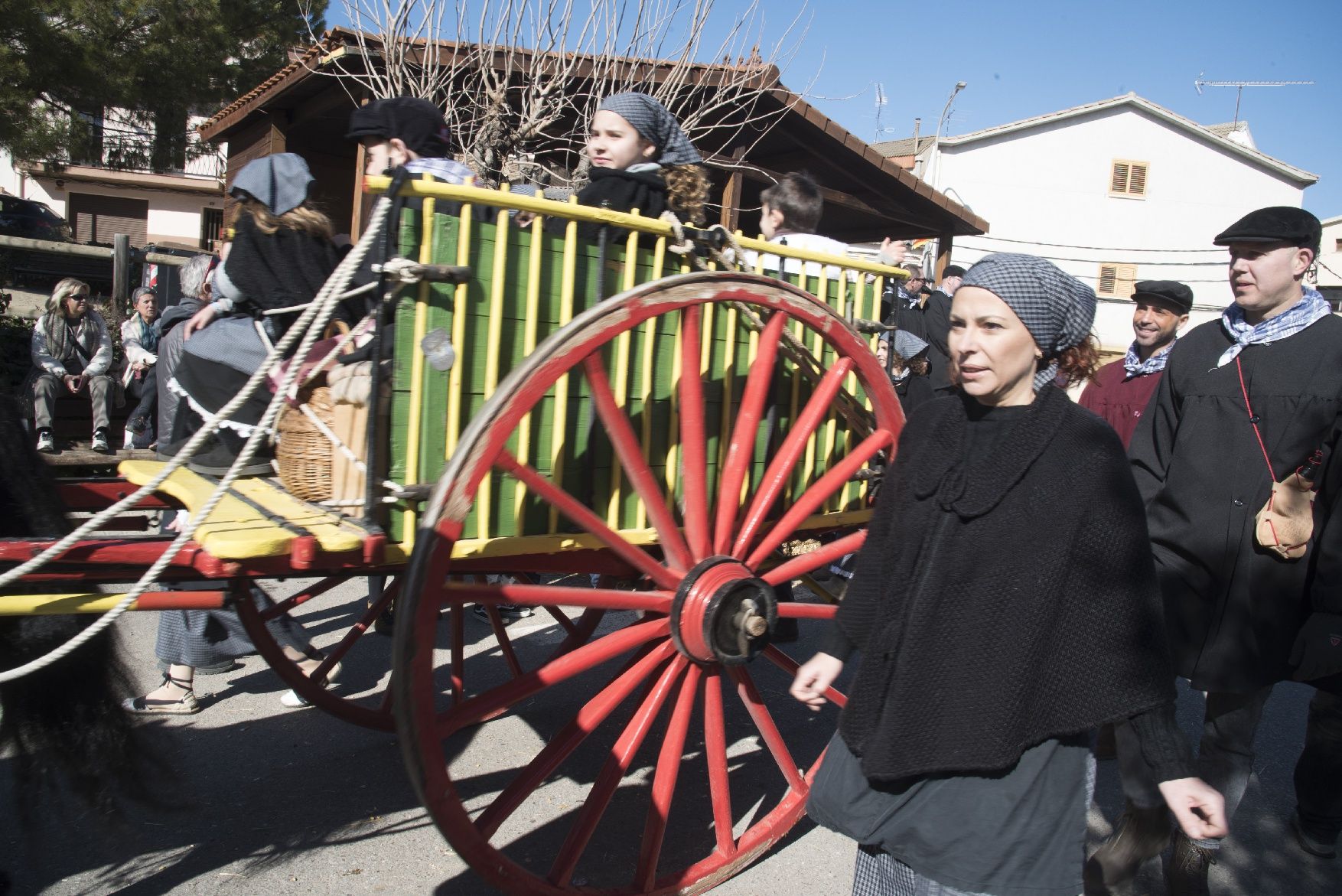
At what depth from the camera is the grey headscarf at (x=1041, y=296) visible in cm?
177

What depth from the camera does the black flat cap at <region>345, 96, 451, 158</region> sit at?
2.98 m

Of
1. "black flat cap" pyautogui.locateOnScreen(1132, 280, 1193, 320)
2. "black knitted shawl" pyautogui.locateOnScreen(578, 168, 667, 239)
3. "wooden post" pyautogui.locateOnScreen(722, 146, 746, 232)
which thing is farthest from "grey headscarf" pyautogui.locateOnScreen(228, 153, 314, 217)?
"wooden post" pyautogui.locateOnScreen(722, 146, 746, 232)

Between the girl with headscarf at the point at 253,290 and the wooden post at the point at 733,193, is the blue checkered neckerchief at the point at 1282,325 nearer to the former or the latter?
the girl with headscarf at the point at 253,290

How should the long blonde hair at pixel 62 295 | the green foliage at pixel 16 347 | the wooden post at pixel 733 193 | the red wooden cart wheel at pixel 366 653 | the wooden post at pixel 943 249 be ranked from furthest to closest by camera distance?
1. the wooden post at pixel 943 249
2. the wooden post at pixel 733 193
3. the green foliage at pixel 16 347
4. the long blonde hair at pixel 62 295
5. the red wooden cart wheel at pixel 366 653

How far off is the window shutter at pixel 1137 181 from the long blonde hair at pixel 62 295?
26.3 m

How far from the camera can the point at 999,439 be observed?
1.81m

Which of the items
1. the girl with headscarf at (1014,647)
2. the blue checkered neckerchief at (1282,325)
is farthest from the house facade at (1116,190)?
the girl with headscarf at (1014,647)

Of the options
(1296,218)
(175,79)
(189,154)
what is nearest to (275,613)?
(1296,218)

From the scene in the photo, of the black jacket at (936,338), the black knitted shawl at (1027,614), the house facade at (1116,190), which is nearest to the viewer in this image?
the black knitted shawl at (1027,614)

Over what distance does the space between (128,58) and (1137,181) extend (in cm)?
2464

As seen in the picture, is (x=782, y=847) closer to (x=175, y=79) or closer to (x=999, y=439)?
(x=999, y=439)

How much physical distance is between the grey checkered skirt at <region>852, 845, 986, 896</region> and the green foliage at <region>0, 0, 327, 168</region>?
837cm

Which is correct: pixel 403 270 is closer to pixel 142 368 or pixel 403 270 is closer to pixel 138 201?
pixel 142 368

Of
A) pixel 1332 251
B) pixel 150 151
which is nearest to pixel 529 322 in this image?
pixel 150 151
